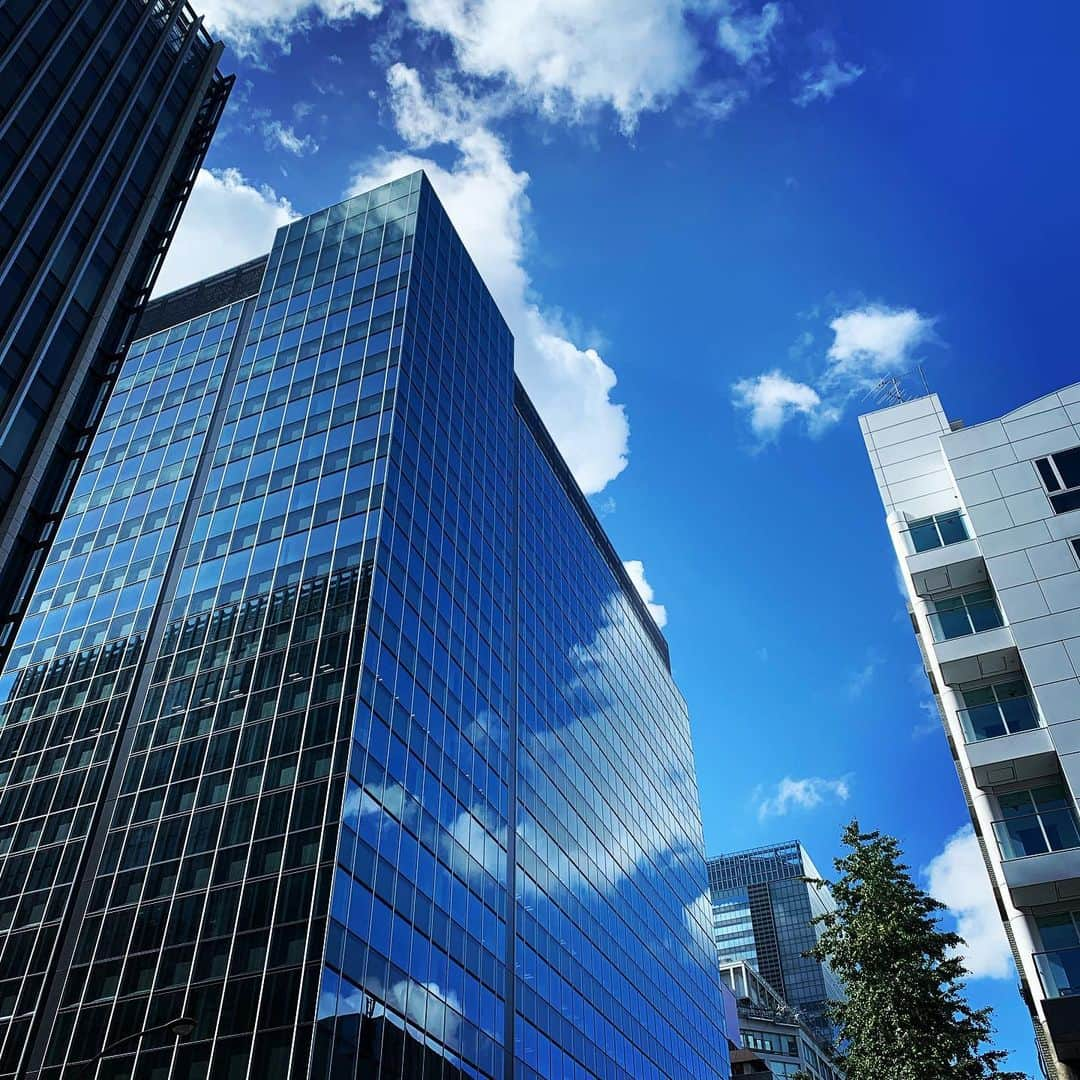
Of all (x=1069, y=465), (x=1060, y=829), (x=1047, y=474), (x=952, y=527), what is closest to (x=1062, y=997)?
(x=1060, y=829)

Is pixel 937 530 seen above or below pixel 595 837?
below

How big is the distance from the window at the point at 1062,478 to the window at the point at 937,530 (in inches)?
115

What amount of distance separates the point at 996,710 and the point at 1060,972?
772 cm

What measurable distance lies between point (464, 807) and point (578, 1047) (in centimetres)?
2062

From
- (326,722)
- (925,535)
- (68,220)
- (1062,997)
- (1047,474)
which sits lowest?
(1062,997)

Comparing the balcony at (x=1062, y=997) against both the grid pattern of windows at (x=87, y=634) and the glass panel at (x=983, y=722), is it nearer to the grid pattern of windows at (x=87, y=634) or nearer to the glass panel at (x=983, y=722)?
the glass panel at (x=983, y=722)

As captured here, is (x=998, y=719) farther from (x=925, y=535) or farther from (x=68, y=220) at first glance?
(x=68, y=220)

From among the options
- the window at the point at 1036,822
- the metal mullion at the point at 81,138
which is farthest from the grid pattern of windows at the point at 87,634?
the window at the point at 1036,822

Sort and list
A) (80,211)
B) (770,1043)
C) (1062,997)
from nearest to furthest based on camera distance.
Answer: (1062,997)
(80,211)
(770,1043)

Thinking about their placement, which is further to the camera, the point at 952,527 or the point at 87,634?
the point at 87,634

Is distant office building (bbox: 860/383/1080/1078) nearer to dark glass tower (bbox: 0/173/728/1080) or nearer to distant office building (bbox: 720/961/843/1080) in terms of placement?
dark glass tower (bbox: 0/173/728/1080)

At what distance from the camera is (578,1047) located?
64.2 metres

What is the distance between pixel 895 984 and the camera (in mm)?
31391

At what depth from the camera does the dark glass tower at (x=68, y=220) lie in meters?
37.6
